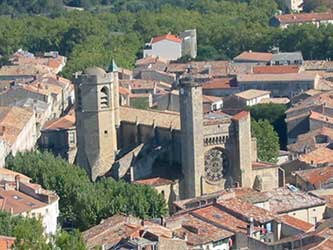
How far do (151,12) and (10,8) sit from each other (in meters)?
19.5

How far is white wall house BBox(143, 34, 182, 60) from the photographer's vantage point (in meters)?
104

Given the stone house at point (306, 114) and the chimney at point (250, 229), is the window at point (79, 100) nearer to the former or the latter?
the chimney at point (250, 229)

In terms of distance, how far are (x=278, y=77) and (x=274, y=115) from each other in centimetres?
1292

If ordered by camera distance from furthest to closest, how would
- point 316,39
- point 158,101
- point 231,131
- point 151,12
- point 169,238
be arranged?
point 151,12 < point 316,39 < point 158,101 < point 231,131 < point 169,238

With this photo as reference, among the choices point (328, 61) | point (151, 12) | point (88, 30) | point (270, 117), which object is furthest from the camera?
point (151, 12)

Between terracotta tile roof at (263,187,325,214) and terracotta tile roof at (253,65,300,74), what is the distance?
116 feet

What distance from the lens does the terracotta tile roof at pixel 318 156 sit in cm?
6016

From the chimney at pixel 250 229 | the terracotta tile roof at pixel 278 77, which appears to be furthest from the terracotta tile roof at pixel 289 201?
the terracotta tile roof at pixel 278 77

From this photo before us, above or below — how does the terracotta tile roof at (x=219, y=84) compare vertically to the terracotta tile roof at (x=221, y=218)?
below

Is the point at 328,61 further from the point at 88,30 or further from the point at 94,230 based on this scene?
the point at 94,230

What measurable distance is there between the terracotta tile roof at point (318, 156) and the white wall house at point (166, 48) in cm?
4282

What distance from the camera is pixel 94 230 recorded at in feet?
153

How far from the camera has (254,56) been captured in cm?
9725

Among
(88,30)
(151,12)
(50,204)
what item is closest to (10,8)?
(151,12)
